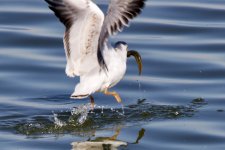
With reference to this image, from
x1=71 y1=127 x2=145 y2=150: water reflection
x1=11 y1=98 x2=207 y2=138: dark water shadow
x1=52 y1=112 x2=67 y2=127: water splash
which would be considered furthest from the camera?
x1=52 y1=112 x2=67 y2=127: water splash

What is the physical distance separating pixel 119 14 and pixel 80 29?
1.99 ft

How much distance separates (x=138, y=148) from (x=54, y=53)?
5.62 m

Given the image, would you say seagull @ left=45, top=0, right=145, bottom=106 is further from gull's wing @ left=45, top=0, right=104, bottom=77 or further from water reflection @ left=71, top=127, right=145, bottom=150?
water reflection @ left=71, top=127, right=145, bottom=150

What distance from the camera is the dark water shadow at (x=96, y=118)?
39.9 feet

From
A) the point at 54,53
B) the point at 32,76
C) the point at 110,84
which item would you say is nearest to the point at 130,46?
the point at 54,53

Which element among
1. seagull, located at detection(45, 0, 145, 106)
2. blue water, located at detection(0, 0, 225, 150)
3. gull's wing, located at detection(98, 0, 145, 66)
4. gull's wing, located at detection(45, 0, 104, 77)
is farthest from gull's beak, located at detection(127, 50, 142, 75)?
gull's wing, located at detection(98, 0, 145, 66)

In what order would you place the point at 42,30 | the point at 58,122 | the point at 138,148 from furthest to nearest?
the point at 42,30 < the point at 58,122 < the point at 138,148

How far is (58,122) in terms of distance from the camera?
491 inches

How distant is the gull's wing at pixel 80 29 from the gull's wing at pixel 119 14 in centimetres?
12

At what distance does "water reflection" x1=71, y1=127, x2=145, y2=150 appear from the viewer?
37.6 ft

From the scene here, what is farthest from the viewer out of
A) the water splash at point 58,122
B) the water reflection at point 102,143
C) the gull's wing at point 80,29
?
the water splash at point 58,122

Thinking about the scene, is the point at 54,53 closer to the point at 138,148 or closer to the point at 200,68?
the point at 200,68

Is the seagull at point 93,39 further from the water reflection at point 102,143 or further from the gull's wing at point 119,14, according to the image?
the water reflection at point 102,143

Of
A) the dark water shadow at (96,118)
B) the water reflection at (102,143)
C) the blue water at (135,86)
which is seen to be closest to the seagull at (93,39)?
the dark water shadow at (96,118)
